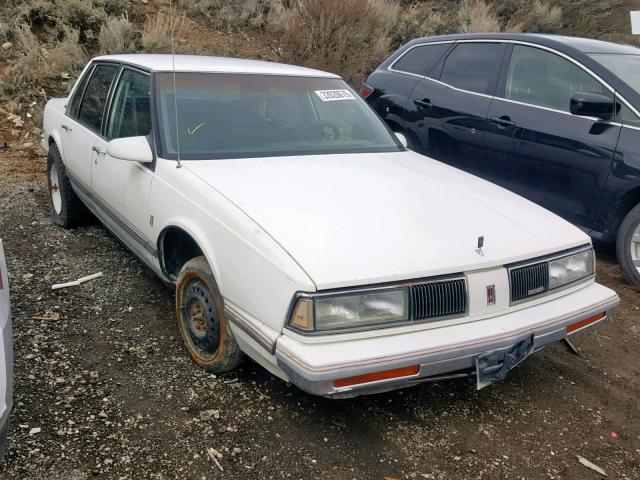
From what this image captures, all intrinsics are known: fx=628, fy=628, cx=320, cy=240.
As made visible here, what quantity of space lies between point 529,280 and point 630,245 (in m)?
2.11

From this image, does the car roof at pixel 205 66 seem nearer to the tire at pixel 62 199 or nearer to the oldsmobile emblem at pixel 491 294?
the tire at pixel 62 199

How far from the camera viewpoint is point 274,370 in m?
2.65

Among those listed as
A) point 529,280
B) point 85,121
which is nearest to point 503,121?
point 529,280

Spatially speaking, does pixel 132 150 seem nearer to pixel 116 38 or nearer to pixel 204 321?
pixel 204 321

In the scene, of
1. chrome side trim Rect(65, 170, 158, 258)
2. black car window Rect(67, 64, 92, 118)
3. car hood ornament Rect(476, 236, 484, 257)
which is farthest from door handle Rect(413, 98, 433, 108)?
car hood ornament Rect(476, 236, 484, 257)

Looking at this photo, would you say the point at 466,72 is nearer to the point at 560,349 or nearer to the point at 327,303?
the point at 560,349

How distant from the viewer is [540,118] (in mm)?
5066

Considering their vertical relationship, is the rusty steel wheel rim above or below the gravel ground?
above

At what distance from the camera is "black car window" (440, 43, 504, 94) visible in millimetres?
5566

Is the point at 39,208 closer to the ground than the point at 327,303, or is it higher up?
closer to the ground

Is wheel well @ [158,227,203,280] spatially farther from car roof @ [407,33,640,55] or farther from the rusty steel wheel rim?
car roof @ [407,33,640,55]

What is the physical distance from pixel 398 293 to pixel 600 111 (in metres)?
2.96

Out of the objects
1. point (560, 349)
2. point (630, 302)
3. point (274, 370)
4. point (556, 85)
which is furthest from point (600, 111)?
point (274, 370)

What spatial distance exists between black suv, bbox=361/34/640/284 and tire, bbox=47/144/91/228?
306cm
